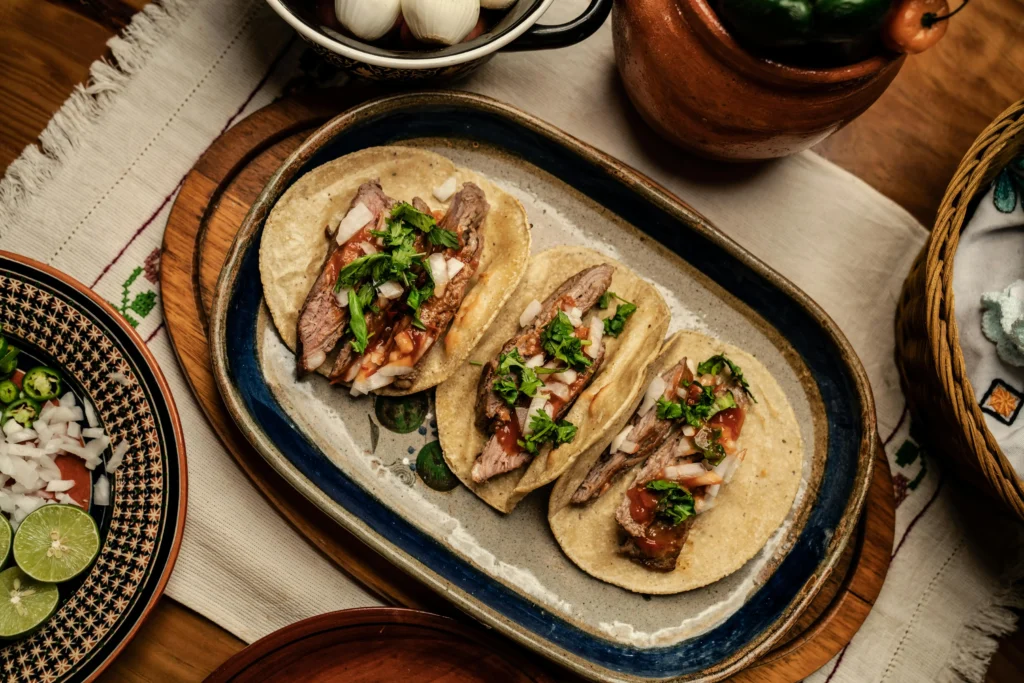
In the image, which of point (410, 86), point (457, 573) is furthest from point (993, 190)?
point (457, 573)

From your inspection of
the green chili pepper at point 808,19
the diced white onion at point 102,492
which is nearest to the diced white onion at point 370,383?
the diced white onion at point 102,492

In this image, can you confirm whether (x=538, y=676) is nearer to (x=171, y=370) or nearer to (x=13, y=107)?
(x=171, y=370)

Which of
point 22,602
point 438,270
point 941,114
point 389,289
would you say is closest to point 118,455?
point 22,602

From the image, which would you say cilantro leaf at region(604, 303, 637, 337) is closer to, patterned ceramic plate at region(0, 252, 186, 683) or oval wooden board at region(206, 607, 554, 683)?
oval wooden board at region(206, 607, 554, 683)

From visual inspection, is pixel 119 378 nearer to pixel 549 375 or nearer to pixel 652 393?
pixel 549 375

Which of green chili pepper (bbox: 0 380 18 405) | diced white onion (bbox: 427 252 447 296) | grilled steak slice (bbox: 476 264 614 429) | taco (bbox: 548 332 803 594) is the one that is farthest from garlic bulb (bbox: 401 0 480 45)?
green chili pepper (bbox: 0 380 18 405)

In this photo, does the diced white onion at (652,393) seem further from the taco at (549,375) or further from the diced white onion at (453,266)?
the diced white onion at (453,266)

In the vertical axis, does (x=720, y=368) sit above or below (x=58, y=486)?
above
